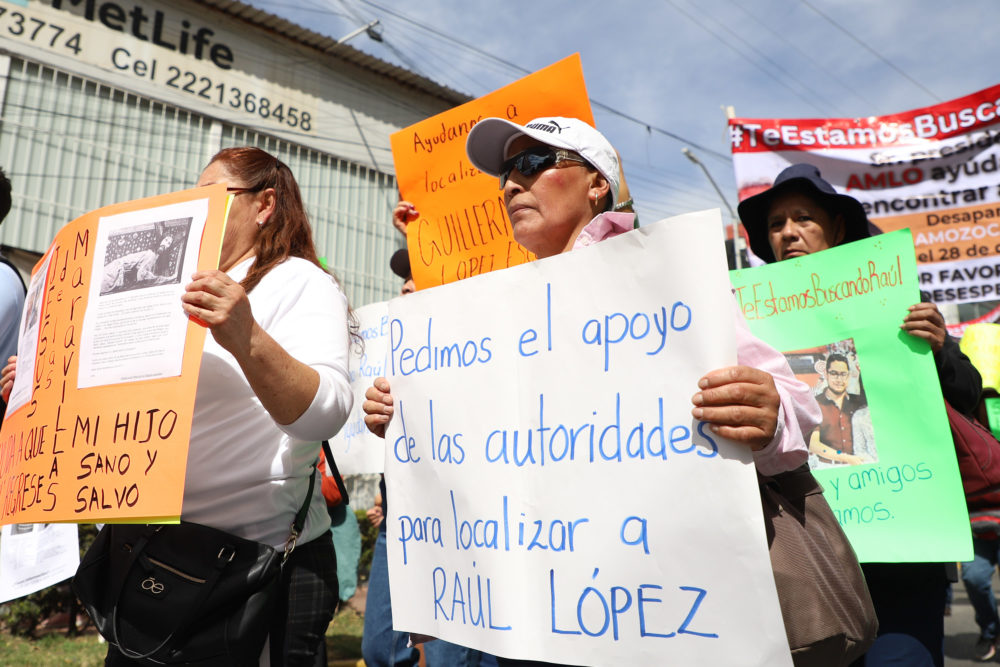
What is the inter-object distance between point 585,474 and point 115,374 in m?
1.06

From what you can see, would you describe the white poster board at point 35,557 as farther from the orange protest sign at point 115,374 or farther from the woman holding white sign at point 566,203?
the woman holding white sign at point 566,203

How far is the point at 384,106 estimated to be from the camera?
44.9 feet

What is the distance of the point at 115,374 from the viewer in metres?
1.63

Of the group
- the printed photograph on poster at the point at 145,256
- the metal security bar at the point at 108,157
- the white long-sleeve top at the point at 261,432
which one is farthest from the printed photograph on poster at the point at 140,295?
the metal security bar at the point at 108,157

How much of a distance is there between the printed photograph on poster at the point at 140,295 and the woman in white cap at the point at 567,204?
0.52 meters

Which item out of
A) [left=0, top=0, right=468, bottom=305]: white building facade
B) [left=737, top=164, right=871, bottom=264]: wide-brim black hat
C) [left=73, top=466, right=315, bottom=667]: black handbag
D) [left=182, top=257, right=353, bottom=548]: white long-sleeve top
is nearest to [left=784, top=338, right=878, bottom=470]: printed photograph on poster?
[left=737, top=164, right=871, bottom=264]: wide-brim black hat

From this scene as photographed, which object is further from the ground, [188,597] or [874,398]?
[874,398]

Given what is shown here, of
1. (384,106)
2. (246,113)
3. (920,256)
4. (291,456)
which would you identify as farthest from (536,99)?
(384,106)

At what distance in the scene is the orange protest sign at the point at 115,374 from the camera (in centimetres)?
154

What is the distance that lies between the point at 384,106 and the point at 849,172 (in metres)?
10.9

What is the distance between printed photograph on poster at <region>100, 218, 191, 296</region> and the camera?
5.45 feet

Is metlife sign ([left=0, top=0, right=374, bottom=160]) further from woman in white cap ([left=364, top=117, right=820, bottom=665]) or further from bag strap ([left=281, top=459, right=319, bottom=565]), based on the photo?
bag strap ([left=281, top=459, right=319, bottom=565])

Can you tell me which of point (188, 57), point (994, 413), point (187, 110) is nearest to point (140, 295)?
point (994, 413)

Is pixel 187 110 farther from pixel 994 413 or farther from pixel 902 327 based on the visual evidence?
pixel 902 327
